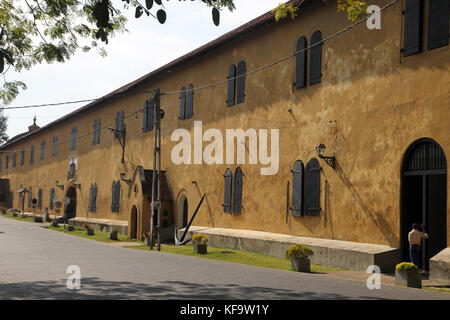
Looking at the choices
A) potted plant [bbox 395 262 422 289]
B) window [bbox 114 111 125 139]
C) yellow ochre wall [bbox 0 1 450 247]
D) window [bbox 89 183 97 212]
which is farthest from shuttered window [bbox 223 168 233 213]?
window [bbox 89 183 97 212]

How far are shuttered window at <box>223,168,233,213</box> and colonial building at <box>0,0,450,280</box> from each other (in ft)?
0.14

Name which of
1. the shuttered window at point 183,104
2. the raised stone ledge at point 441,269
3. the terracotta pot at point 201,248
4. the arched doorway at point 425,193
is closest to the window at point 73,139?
the shuttered window at point 183,104

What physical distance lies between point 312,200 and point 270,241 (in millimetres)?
2206

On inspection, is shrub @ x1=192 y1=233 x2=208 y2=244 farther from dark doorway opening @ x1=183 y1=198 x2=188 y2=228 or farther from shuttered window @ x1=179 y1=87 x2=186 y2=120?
shuttered window @ x1=179 y1=87 x2=186 y2=120

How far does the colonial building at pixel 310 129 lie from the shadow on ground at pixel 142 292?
5.82 meters

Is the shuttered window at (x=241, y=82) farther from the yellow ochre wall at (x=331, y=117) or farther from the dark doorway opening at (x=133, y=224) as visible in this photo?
the dark doorway opening at (x=133, y=224)

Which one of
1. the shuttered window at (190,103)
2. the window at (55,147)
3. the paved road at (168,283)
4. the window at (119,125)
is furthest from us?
the window at (55,147)

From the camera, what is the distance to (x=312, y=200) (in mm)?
17016

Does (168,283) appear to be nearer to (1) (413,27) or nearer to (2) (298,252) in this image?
(2) (298,252)

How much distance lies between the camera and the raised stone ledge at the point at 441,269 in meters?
11.6

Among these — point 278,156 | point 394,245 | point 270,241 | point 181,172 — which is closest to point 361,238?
point 394,245

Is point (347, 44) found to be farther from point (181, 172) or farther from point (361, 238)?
point (181, 172)

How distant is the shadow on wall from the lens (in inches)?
552

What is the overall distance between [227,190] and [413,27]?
10.6 m
